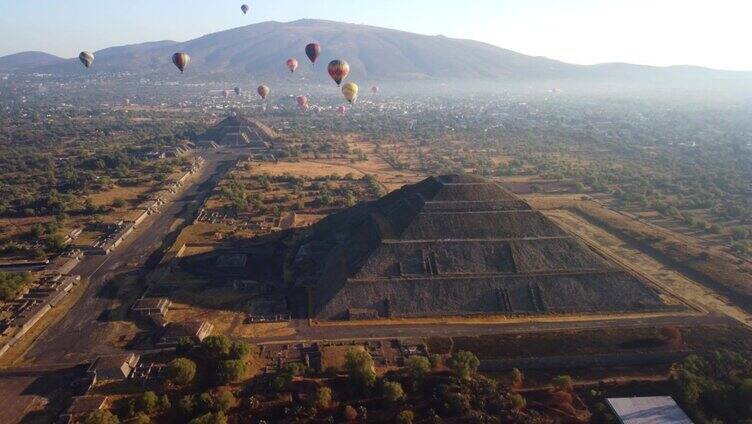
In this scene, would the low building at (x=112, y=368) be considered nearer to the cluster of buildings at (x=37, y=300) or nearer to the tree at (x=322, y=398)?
the cluster of buildings at (x=37, y=300)

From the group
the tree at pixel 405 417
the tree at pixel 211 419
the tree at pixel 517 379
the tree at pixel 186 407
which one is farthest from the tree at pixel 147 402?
the tree at pixel 517 379

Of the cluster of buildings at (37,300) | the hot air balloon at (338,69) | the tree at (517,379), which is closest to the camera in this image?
the tree at (517,379)

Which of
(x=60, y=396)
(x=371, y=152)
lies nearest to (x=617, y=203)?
(x=371, y=152)

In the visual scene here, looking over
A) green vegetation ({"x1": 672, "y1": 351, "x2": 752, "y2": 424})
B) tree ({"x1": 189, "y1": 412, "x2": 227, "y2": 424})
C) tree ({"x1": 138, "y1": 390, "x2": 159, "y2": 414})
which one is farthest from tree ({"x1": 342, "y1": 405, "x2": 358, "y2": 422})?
green vegetation ({"x1": 672, "y1": 351, "x2": 752, "y2": 424})

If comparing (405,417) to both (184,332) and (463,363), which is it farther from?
(184,332)

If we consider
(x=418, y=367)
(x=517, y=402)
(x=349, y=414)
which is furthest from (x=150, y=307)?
(x=517, y=402)

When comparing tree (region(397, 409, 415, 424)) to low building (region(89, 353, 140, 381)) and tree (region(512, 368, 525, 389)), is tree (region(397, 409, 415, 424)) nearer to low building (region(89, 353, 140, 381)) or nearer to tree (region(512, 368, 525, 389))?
tree (region(512, 368, 525, 389))
